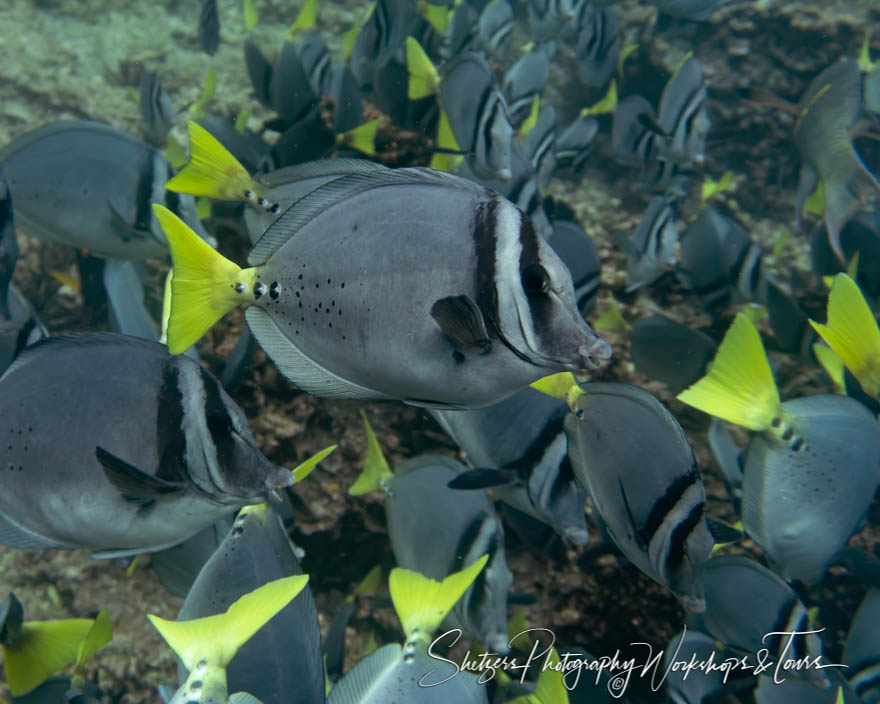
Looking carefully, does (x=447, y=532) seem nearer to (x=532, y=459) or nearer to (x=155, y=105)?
(x=532, y=459)

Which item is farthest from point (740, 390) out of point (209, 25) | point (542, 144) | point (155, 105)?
point (209, 25)

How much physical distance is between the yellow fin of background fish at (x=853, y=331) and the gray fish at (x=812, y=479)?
242mm

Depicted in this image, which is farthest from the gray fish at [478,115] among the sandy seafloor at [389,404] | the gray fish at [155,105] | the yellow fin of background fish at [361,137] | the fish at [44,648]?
the fish at [44,648]

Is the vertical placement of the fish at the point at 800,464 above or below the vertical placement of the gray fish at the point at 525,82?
below

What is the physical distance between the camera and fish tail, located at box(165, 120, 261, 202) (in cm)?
221

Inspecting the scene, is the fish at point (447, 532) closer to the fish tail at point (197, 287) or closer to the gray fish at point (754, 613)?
the gray fish at point (754, 613)

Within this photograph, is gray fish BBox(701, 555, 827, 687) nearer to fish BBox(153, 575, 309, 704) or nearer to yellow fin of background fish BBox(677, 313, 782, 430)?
yellow fin of background fish BBox(677, 313, 782, 430)

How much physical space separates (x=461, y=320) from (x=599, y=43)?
6465 millimetres

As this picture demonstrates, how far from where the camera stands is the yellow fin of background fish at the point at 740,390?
2141 millimetres

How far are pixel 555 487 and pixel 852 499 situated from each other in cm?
132

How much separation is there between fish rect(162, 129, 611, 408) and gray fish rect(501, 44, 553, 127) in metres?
4.77

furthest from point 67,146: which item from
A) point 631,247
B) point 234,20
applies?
point 234,20

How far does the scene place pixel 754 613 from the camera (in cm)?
207

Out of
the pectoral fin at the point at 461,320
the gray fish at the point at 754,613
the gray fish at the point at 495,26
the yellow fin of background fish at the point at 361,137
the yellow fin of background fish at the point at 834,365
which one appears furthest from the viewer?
the gray fish at the point at 495,26
